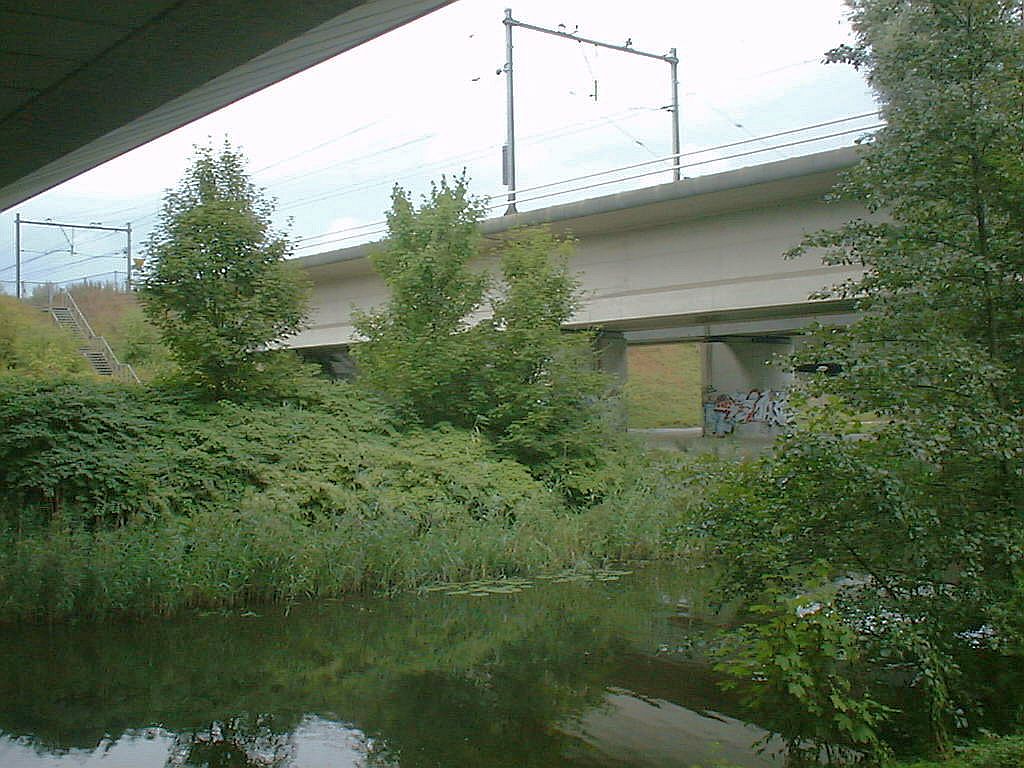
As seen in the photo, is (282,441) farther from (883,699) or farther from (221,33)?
(883,699)

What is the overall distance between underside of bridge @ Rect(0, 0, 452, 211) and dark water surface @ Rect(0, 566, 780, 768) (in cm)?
459

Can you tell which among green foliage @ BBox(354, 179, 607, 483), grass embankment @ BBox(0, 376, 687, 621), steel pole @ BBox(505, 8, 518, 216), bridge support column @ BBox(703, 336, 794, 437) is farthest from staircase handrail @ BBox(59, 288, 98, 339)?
grass embankment @ BBox(0, 376, 687, 621)

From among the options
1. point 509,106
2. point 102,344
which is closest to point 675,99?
point 509,106

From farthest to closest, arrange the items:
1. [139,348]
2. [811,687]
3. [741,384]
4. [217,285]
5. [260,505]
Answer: [139,348]
[741,384]
[217,285]
[260,505]
[811,687]

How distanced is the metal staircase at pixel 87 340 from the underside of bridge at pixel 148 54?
105ft

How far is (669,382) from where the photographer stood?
2490 inches

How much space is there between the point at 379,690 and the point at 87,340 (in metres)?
44.5

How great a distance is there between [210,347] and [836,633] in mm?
11640

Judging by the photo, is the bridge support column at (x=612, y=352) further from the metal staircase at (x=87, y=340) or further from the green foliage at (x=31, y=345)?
the metal staircase at (x=87, y=340)

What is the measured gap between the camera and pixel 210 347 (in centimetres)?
1574

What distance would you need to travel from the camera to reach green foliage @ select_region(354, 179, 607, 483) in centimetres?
1742

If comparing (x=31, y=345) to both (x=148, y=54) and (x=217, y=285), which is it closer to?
(x=217, y=285)

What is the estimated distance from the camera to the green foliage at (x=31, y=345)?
116 ft

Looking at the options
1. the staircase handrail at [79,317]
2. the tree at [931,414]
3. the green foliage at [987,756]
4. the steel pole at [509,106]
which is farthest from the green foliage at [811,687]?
the staircase handrail at [79,317]
